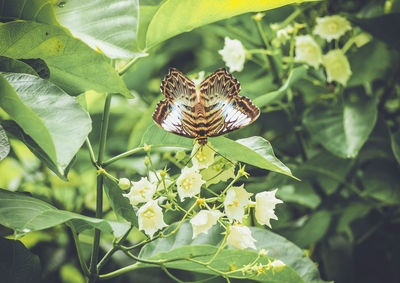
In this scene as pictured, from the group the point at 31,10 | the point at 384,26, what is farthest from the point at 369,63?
the point at 31,10

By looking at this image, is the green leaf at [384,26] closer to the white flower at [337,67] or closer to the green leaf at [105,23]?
the white flower at [337,67]

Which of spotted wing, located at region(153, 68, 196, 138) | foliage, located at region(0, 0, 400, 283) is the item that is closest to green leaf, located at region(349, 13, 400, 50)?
foliage, located at region(0, 0, 400, 283)

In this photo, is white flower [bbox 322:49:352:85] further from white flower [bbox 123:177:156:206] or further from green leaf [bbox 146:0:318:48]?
white flower [bbox 123:177:156:206]

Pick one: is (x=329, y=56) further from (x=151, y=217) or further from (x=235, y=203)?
(x=151, y=217)

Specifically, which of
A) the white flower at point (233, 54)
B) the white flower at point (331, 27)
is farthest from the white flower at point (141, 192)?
the white flower at point (331, 27)

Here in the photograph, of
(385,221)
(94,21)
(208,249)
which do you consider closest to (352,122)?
(385,221)

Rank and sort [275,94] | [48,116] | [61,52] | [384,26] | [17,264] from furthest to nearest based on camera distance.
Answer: [384,26] → [275,94] → [17,264] → [61,52] → [48,116]
